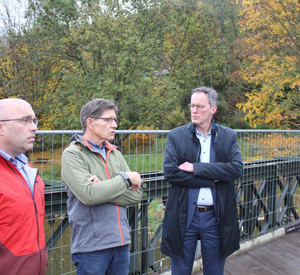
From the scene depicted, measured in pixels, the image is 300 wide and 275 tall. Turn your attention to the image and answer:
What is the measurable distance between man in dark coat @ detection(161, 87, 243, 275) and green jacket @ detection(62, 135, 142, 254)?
1.48ft

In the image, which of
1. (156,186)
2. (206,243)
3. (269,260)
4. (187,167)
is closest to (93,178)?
(187,167)

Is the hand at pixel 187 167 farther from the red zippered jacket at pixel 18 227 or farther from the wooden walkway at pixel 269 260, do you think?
the wooden walkway at pixel 269 260

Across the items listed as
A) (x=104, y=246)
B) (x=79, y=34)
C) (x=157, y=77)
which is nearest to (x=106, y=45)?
(x=79, y=34)

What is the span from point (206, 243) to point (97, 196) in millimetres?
962

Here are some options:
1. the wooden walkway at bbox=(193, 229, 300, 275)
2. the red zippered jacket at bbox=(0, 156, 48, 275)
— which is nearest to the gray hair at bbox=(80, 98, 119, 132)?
the red zippered jacket at bbox=(0, 156, 48, 275)

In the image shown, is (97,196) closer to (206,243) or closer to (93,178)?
(93,178)

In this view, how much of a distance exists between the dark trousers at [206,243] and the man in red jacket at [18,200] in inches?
42.2

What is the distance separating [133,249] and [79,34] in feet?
36.4

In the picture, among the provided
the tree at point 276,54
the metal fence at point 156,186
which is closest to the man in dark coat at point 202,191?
the metal fence at point 156,186

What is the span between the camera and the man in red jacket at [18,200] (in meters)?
1.30

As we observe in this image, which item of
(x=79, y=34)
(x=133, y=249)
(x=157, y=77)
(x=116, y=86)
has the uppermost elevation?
(x=79, y=34)

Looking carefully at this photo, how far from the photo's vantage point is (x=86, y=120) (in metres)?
1.89

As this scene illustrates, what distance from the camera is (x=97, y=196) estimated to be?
166cm

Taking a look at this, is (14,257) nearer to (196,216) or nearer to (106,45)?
(196,216)
